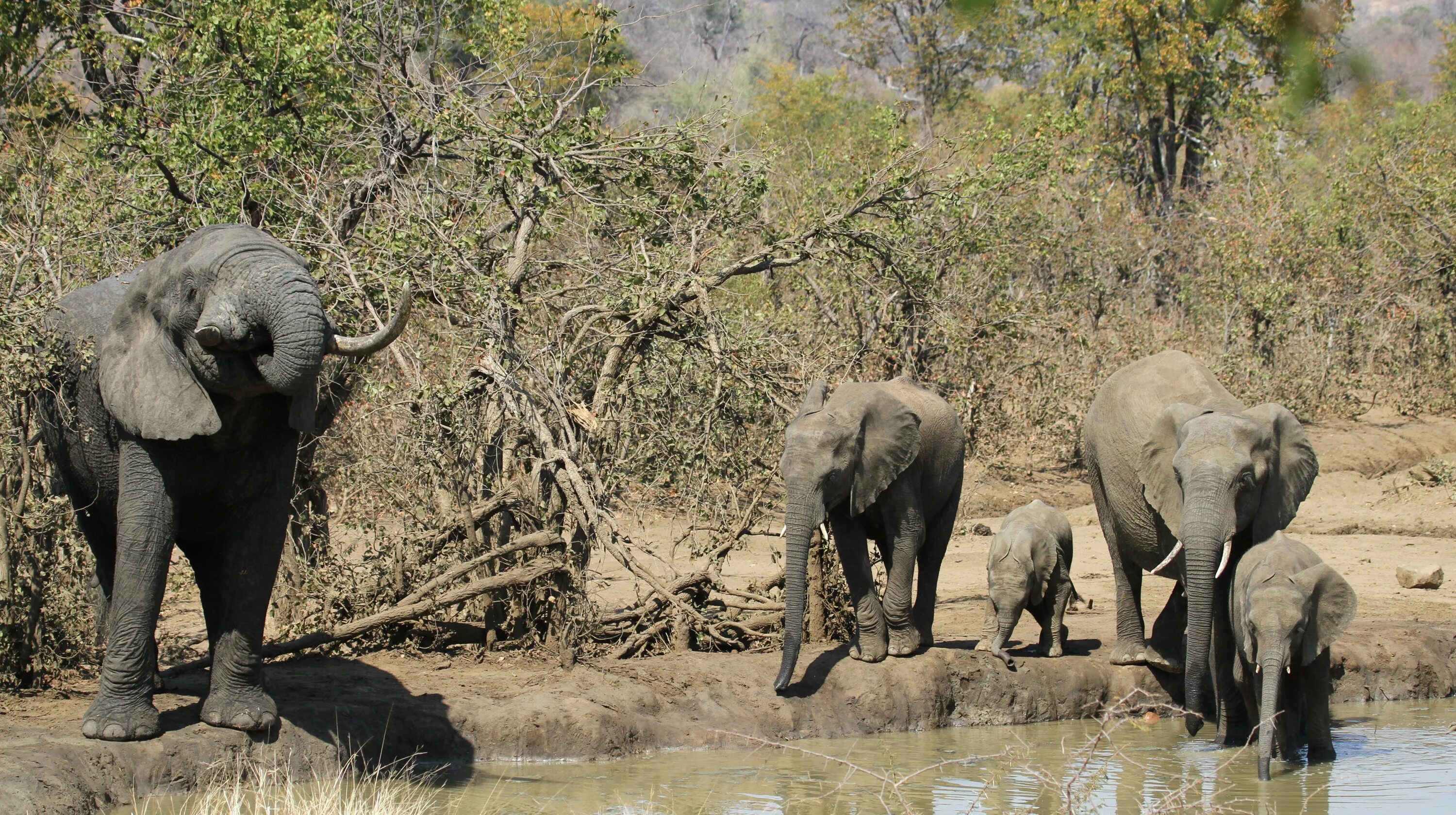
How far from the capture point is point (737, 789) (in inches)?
317

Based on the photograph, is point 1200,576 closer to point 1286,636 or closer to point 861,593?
point 1286,636

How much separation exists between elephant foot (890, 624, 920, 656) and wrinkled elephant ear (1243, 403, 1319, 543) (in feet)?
7.09

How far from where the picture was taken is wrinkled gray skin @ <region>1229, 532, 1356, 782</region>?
8.01 metres

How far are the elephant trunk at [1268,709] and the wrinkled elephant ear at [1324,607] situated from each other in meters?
0.35

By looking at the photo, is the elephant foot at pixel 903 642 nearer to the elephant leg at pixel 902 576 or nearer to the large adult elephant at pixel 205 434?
the elephant leg at pixel 902 576

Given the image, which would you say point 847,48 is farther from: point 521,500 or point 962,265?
point 521,500

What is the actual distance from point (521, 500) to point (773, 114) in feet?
97.5

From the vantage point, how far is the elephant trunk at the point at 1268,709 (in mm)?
7953

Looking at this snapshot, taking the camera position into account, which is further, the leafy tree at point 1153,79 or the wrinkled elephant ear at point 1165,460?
the leafy tree at point 1153,79

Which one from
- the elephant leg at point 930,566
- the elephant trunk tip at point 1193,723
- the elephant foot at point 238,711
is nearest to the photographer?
the elephant foot at point 238,711

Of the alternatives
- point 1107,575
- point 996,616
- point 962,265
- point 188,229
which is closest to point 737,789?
point 996,616

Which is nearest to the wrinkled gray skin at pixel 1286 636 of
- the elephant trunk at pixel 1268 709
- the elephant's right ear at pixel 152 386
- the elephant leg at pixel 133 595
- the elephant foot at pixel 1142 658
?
the elephant trunk at pixel 1268 709

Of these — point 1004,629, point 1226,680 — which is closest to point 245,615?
point 1004,629

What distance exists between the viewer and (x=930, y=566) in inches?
404
